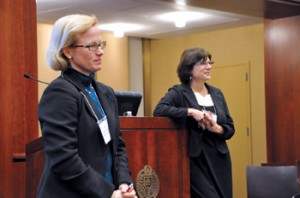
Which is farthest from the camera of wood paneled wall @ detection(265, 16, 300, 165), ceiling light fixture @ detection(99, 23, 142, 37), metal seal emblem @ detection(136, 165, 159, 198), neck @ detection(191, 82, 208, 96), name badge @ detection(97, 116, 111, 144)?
ceiling light fixture @ detection(99, 23, 142, 37)

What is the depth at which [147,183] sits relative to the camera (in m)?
2.83

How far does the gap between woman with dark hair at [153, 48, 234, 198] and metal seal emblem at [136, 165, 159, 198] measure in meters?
0.33

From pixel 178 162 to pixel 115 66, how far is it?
5.44 m

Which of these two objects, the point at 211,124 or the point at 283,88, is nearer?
the point at 211,124

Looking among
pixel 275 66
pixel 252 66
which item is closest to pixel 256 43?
pixel 252 66

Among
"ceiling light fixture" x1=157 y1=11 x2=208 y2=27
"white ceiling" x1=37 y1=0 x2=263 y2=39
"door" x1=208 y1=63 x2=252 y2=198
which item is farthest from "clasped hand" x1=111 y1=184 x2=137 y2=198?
"door" x1=208 y1=63 x2=252 y2=198

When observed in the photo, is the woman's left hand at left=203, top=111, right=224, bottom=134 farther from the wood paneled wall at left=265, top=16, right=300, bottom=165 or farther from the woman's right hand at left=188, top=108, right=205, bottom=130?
the wood paneled wall at left=265, top=16, right=300, bottom=165

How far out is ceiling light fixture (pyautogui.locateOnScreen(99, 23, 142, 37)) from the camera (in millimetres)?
7496

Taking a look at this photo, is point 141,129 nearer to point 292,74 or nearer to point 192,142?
point 192,142

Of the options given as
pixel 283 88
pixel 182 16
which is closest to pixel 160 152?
pixel 283 88

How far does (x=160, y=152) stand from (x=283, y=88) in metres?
3.28

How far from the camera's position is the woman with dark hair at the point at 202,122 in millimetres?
3182

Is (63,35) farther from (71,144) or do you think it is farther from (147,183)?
(147,183)

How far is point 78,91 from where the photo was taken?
191 centimetres
